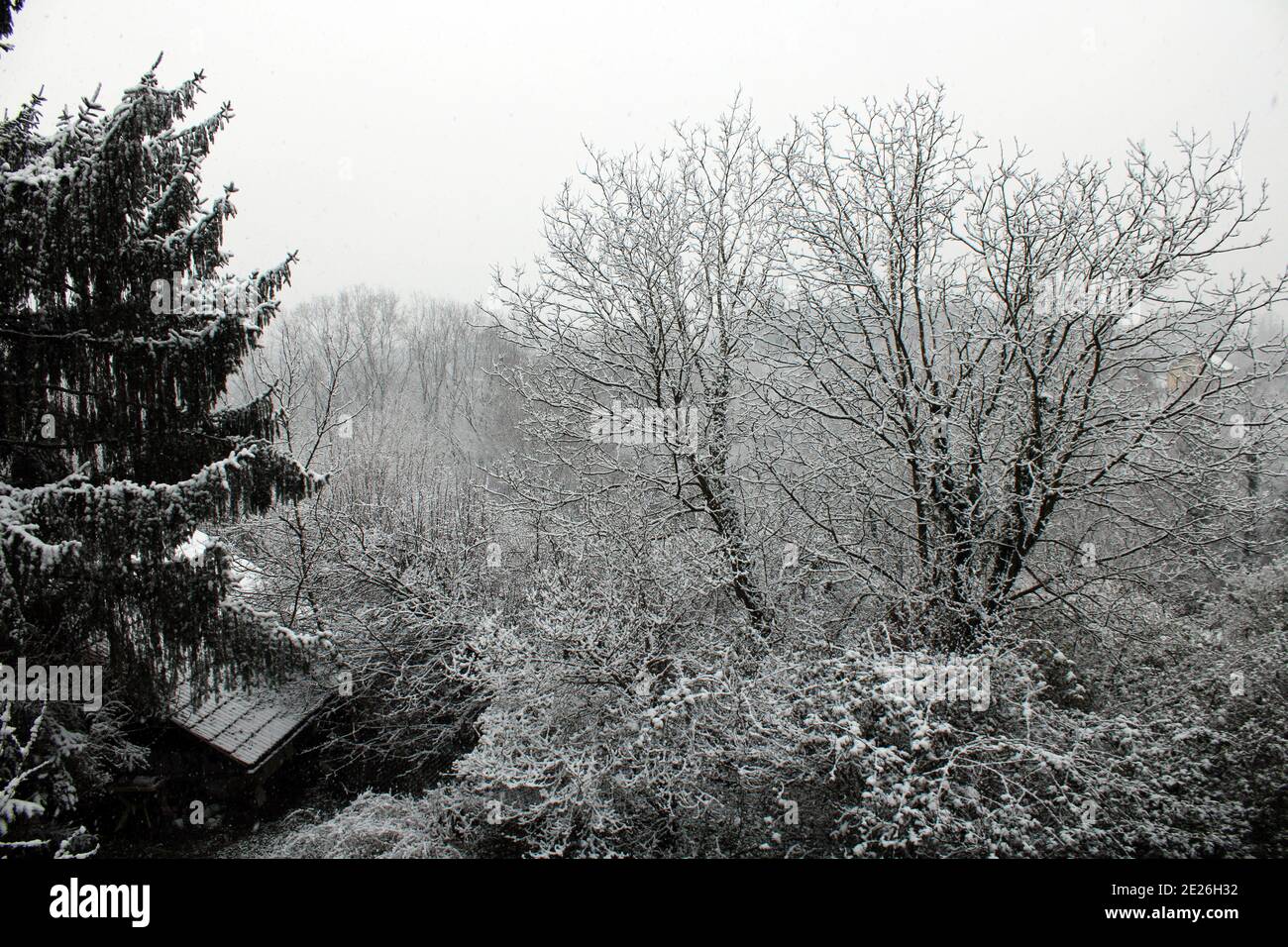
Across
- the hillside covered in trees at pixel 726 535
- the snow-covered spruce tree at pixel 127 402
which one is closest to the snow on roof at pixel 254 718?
the hillside covered in trees at pixel 726 535

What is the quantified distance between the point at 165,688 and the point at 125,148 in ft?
15.3

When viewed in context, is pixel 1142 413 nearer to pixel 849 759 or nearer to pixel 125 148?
pixel 849 759

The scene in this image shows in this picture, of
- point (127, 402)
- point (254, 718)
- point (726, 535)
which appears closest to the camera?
point (127, 402)

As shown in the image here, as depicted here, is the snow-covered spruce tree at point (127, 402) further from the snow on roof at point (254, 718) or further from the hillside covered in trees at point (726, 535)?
the snow on roof at point (254, 718)

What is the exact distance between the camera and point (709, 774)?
755cm

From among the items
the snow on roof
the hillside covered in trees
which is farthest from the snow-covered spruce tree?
the snow on roof

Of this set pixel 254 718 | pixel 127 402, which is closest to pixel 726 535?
pixel 127 402

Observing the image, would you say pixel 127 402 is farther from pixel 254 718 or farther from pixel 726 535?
pixel 254 718

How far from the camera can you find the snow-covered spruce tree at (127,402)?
16.5ft

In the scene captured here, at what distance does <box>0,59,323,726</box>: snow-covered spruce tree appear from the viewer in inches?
198

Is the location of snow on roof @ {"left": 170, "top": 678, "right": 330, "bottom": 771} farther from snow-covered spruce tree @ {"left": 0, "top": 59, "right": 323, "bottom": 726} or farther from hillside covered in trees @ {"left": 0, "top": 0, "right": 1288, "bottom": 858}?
snow-covered spruce tree @ {"left": 0, "top": 59, "right": 323, "bottom": 726}

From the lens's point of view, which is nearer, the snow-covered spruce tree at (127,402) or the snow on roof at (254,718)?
the snow-covered spruce tree at (127,402)

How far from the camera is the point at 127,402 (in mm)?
5816
